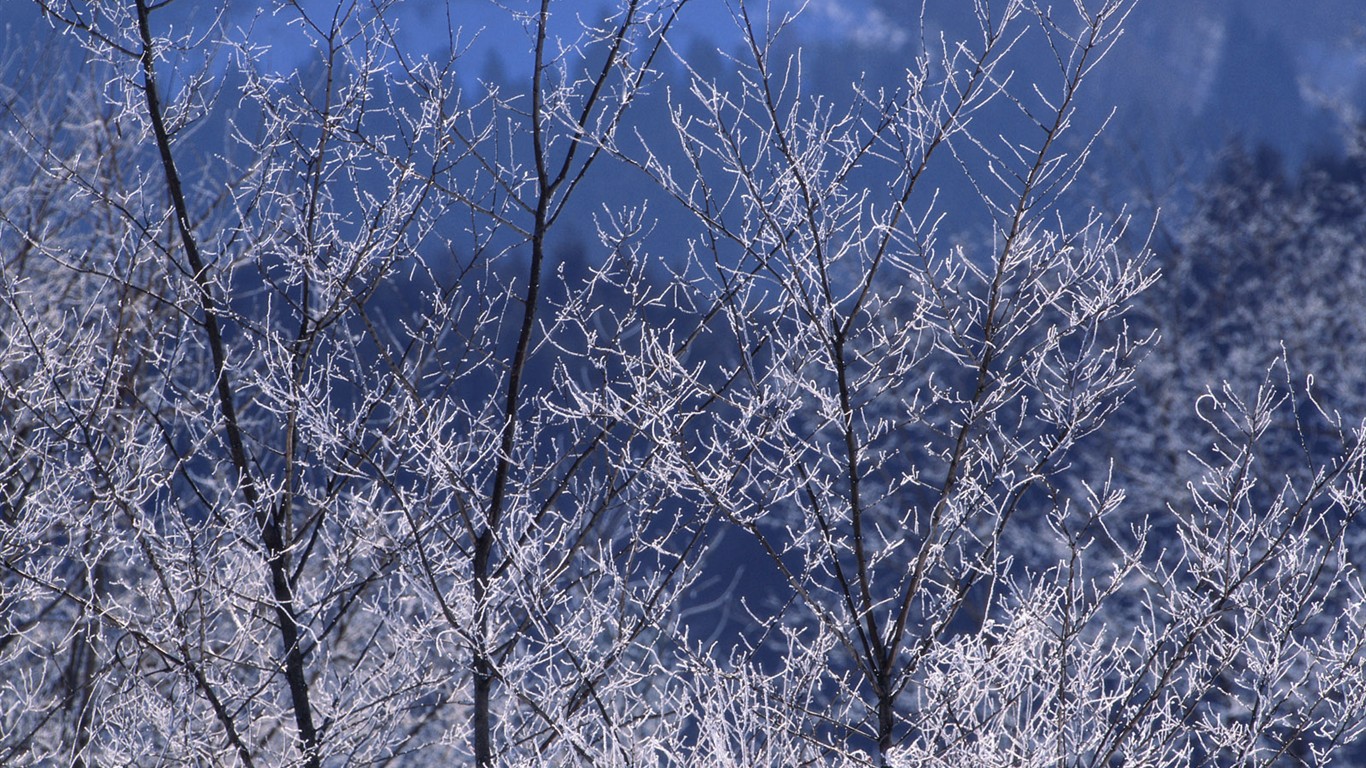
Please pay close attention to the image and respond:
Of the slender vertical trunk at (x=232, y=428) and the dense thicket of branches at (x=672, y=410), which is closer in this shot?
the dense thicket of branches at (x=672, y=410)

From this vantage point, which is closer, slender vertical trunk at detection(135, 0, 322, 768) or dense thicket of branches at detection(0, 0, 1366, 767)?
dense thicket of branches at detection(0, 0, 1366, 767)

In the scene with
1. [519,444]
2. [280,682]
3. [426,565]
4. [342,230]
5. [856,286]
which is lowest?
[280,682]

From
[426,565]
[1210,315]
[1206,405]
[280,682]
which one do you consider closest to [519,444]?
[426,565]

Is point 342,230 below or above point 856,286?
above

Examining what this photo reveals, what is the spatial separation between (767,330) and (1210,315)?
63.5 feet

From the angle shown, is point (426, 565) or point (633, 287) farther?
point (633, 287)

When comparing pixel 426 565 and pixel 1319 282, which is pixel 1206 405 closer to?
pixel 1319 282

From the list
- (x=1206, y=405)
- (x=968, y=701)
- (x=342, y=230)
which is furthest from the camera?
(x=1206, y=405)

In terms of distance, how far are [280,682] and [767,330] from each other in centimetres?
218

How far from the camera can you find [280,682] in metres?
3.75

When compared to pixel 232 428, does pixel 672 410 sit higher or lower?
lower

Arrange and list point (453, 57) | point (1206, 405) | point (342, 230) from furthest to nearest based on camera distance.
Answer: point (1206, 405) < point (342, 230) < point (453, 57)

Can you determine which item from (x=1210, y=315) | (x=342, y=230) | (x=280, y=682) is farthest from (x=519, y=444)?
(x=1210, y=315)

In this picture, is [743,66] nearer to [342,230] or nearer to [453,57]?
[453,57]
